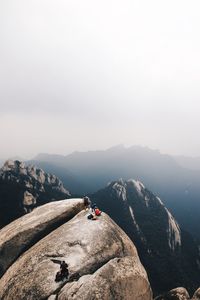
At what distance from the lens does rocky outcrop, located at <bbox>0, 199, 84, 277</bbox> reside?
30.7m

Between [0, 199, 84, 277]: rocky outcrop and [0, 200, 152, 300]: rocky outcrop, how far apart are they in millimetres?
1429

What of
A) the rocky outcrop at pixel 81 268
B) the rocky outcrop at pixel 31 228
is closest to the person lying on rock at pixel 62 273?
the rocky outcrop at pixel 81 268

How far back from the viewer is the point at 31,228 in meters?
31.7

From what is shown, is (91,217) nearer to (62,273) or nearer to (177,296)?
(62,273)

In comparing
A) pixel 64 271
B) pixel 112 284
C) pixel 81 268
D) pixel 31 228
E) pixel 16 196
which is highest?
pixel 31 228

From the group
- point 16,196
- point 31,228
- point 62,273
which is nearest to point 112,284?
point 62,273

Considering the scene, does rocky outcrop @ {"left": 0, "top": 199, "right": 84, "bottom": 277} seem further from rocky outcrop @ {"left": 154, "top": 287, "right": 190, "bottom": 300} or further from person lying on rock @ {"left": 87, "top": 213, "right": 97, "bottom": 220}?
rocky outcrop @ {"left": 154, "top": 287, "right": 190, "bottom": 300}

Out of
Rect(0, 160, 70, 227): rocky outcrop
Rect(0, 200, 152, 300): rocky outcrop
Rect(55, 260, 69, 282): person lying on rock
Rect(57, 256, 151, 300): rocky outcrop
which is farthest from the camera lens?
Rect(0, 160, 70, 227): rocky outcrop

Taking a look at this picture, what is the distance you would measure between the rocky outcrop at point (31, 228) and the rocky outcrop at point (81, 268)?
143 centimetres

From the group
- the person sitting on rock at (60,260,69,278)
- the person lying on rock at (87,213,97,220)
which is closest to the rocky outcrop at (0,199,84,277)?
the person lying on rock at (87,213,97,220)

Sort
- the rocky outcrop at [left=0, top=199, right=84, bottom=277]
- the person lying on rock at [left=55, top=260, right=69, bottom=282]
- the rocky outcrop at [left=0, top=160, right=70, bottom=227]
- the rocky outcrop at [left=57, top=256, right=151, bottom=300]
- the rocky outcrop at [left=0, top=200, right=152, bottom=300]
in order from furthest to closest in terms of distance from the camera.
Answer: the rocky outcrop at [left=0, top=160, right=70, bottom=227], the rocky outcrop at [left=0, top=199, right=84, bottom=277], the person lying on rock at [left=55, top=260, right=69, bottom=282], the rocky outcrop at [left=0, top=200, right=152, bottom=300], the rocky outcrop at [left=57, top=256, right=151, bottom=300]

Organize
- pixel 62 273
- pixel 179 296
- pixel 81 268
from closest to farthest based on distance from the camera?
pixel 62 273
pixel 81 268
pixel 179 296

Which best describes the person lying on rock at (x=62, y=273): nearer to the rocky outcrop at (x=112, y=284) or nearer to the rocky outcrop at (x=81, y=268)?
the rocky outcrop at (x=81, y=268)

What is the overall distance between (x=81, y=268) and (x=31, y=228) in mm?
8785
